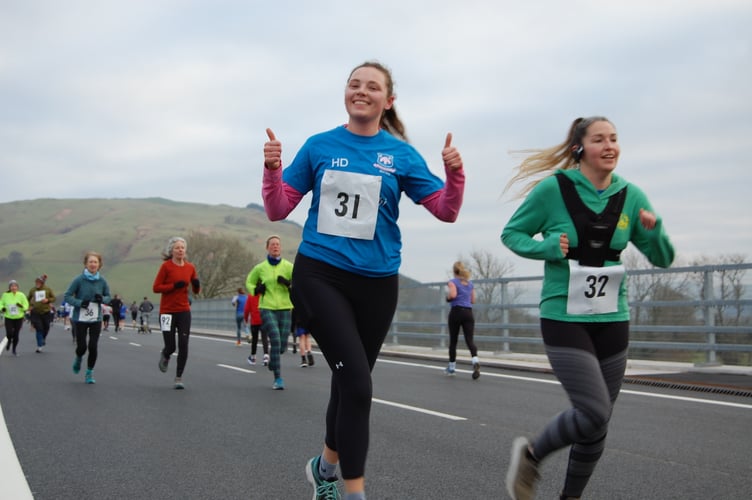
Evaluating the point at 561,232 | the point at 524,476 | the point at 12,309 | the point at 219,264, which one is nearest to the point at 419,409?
the point at 524,476

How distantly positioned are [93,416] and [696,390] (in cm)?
759

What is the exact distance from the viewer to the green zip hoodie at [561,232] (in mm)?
3902

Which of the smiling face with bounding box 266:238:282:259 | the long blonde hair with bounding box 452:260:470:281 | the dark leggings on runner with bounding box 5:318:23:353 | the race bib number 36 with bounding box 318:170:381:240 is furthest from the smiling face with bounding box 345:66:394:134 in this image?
the dark leggings on runner with bounding box 5:318:23:353

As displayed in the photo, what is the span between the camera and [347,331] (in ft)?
11.8

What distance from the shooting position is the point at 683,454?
609 cm

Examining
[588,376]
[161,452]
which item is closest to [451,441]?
[161,452]

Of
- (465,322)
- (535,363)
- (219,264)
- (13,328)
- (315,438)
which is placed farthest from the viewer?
(219,264)

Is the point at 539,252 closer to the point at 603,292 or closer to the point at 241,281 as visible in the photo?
the point at 603,292

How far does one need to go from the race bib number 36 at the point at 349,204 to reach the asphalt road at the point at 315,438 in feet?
5.77

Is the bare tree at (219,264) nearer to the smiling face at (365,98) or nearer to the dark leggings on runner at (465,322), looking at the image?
the dark leggings on runner at (465,322)

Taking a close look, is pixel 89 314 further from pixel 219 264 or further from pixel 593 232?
pixel 219 264

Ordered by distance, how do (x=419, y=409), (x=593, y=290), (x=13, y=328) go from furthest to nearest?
(x=13, y=328) < (x=419, y=409) < (x=593, y=290)

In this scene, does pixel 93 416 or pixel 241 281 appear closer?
pixel 93 416

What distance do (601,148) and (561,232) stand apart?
0.48 metres
